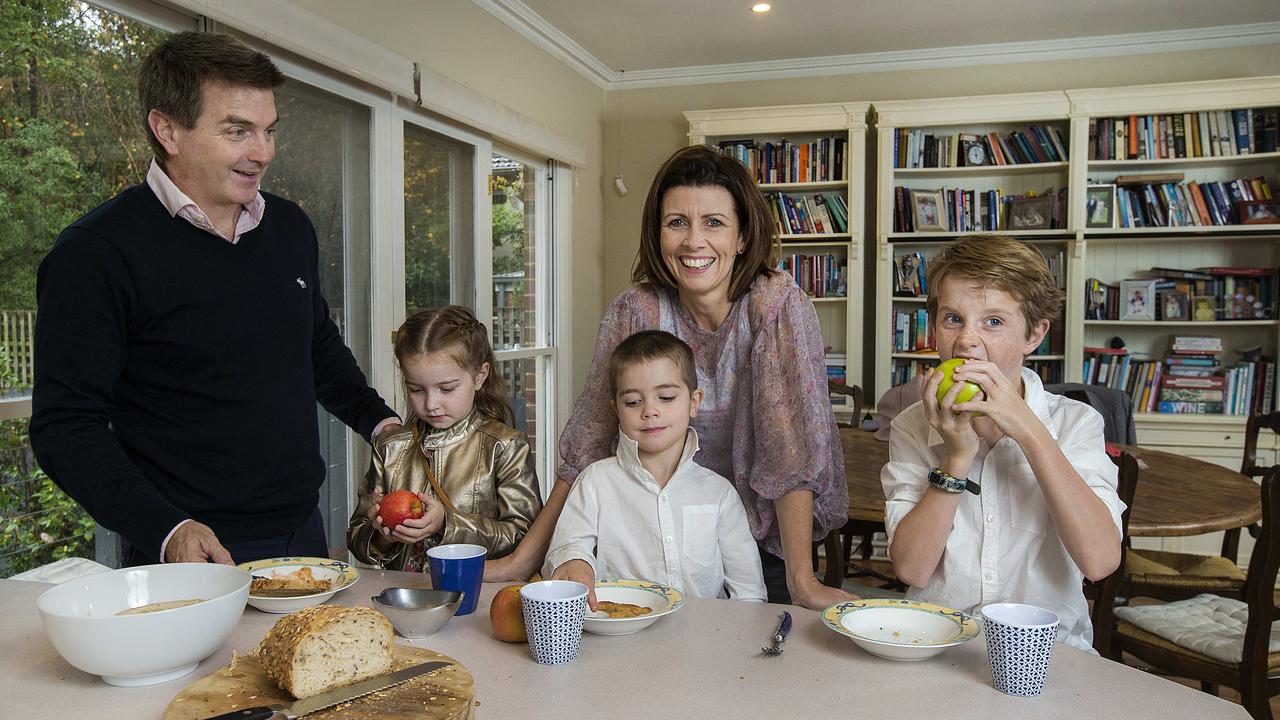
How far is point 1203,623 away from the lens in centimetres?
248

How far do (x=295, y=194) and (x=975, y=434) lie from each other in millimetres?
2511

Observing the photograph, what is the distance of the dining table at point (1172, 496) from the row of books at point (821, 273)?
6.75 feet

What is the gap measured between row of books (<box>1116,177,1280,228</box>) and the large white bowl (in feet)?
16.2


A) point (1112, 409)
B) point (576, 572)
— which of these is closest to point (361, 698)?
point (576, 572)

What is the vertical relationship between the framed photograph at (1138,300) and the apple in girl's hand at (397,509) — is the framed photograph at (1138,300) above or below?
above

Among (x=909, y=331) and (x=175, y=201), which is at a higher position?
(x=175, y=201)

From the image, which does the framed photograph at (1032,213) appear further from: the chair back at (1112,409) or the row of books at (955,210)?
the chair back at (1112,409)

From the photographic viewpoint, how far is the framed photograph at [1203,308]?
15.5ft

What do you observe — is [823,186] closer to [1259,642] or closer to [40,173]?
[1259,642]

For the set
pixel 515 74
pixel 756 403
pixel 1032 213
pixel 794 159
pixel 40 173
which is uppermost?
pixel 515 74

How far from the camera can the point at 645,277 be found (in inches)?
70.6

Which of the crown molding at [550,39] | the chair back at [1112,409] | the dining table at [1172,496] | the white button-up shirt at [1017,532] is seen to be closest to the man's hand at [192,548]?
the white button-up shirt at [1017,532]

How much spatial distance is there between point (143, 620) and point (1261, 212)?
533 cm

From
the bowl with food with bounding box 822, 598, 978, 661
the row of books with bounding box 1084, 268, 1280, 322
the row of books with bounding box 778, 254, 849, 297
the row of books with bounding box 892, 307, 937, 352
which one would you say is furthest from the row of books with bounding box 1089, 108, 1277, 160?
the bowl with food with bounding box 822, 598, 978, 661
